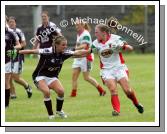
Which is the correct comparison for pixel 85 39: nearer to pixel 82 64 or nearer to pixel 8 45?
pixel 82 64

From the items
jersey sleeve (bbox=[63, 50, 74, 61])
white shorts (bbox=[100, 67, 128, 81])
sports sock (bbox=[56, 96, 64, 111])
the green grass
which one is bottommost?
the green grass

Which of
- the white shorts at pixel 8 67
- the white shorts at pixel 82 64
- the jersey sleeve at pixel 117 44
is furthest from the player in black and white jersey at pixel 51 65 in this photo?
the white shorts at pixel 82 64

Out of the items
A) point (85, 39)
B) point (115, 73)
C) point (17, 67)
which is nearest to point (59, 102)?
point (115, 73)

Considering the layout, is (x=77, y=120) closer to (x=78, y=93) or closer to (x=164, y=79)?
(x=164, y=79)

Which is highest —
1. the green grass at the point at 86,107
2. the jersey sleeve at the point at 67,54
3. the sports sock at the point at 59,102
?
the jersey sleeve at the point at 67,54

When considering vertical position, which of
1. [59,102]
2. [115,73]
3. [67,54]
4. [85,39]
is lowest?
[59,102]

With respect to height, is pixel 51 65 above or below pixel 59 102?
above

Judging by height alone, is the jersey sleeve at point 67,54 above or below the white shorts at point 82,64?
above

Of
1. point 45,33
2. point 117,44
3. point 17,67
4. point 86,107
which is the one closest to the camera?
point 117,44

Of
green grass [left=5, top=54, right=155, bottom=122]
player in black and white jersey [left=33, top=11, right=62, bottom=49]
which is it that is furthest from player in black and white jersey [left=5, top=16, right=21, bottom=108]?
player in black and white jersey [left=33, top=11, right=62, bottom=49]

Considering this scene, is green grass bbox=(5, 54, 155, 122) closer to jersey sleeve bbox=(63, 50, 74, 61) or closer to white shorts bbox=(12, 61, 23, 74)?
white shorts bbox=(12, 61, 23, 74)

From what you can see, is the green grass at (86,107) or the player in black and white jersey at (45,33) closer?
the green grass at (86,107)

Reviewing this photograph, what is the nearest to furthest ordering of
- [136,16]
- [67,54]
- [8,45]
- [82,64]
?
[67,54]
[8,45]
[82,64]
[136,16]

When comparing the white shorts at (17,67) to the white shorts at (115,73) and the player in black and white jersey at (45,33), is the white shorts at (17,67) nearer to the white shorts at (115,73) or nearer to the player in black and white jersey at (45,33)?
the player in black and white jersey at (45,33)
